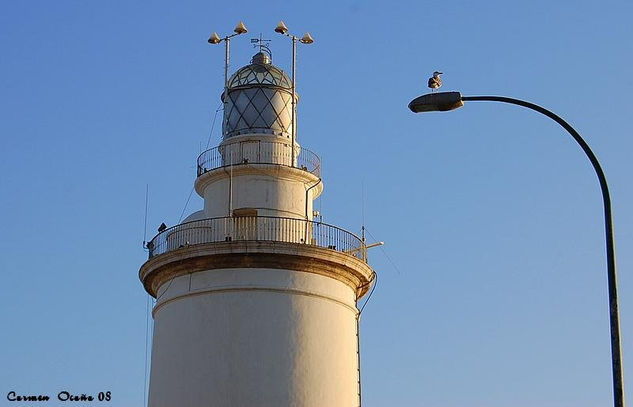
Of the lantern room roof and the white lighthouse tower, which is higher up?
the lantern room roof

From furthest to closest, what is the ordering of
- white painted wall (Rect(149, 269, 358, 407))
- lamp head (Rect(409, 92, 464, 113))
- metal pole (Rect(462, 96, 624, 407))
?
white painted wall (Rect(149, 269, 358, 407)), lamp head (Rect(409, 92, 464, 113)), metal pole (Rect(462, 96, 624, 407))

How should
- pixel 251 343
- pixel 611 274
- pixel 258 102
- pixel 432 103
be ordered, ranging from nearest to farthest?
1. pixel 611 274
2. pixel 432 103
3. pixel 251 343
4. pixel 258 102

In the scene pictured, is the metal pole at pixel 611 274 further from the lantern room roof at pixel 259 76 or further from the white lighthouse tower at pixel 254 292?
the lantern room roof at pixel 259 76

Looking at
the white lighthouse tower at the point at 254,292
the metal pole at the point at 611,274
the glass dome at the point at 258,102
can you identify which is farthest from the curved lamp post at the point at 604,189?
the glass dome at the point at 258,102

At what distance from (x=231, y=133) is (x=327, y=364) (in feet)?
23.6

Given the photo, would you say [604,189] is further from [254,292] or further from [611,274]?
[254,292]

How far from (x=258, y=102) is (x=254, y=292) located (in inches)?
232

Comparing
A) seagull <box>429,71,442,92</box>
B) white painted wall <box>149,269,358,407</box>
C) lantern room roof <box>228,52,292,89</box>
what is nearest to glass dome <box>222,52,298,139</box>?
lantern room roof <box>228,52,292,89</box>

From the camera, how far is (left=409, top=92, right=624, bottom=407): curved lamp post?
14758 millimetres

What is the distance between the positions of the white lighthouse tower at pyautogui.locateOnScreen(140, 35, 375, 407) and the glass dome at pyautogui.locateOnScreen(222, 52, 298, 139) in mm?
70

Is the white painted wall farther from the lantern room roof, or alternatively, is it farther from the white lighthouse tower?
the lantern room roof

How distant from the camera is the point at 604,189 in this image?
50.2 ft

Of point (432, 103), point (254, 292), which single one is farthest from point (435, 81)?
point (254, 292)

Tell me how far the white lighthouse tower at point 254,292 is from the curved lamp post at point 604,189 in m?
13.5
